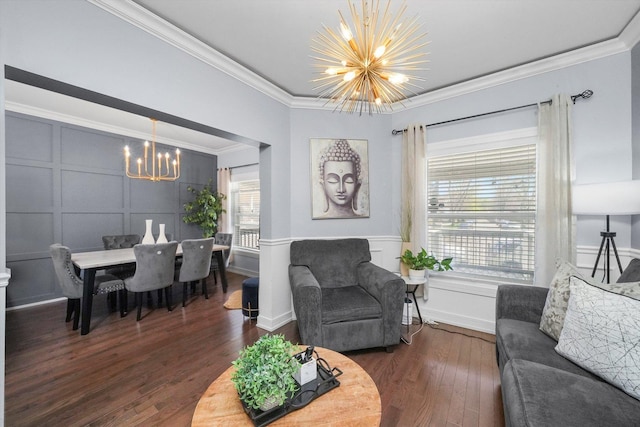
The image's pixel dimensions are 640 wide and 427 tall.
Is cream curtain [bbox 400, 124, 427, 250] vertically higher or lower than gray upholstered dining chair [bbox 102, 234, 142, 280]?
higher

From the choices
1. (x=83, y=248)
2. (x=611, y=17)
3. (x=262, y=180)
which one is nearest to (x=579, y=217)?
(x=611, y=17)

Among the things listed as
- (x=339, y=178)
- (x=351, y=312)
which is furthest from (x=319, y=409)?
(x=339, y=178)

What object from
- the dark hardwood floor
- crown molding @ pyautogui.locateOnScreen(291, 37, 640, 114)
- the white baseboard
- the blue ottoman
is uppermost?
crown molding @ pyautogui.locateOnScreen(291, 37, 640, 114)

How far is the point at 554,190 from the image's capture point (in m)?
2.28

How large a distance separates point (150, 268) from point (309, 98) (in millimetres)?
2745

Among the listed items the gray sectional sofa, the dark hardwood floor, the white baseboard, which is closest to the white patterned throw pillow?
the gray sectional sofa

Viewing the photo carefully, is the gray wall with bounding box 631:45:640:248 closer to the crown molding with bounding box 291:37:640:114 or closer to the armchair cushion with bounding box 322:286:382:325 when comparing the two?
the crown molding with bounding box 291:37:640:114

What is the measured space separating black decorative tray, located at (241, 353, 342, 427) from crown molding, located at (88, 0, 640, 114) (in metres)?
2.43

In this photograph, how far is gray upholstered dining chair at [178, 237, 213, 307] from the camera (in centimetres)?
341

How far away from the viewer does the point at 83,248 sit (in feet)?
12.7

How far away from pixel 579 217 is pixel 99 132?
625cm

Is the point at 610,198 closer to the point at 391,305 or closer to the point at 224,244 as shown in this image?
the point at 391,305

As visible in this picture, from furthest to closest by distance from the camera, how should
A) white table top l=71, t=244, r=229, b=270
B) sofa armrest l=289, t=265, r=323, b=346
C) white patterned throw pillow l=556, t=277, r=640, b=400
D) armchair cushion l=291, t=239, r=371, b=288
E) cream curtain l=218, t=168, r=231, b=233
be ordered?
cream curtain l=218, t=168, r=231, b=233 → armchair cushion l=291, t=239, r=371, b=288 → white table top l=71, t=244, r=229, b=270 → sofa armrest l=289, t=265, r=323, b=346 → white patterned throw pillow l=556, t=277, r=640, b=400

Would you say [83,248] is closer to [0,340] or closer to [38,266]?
[38,266]
